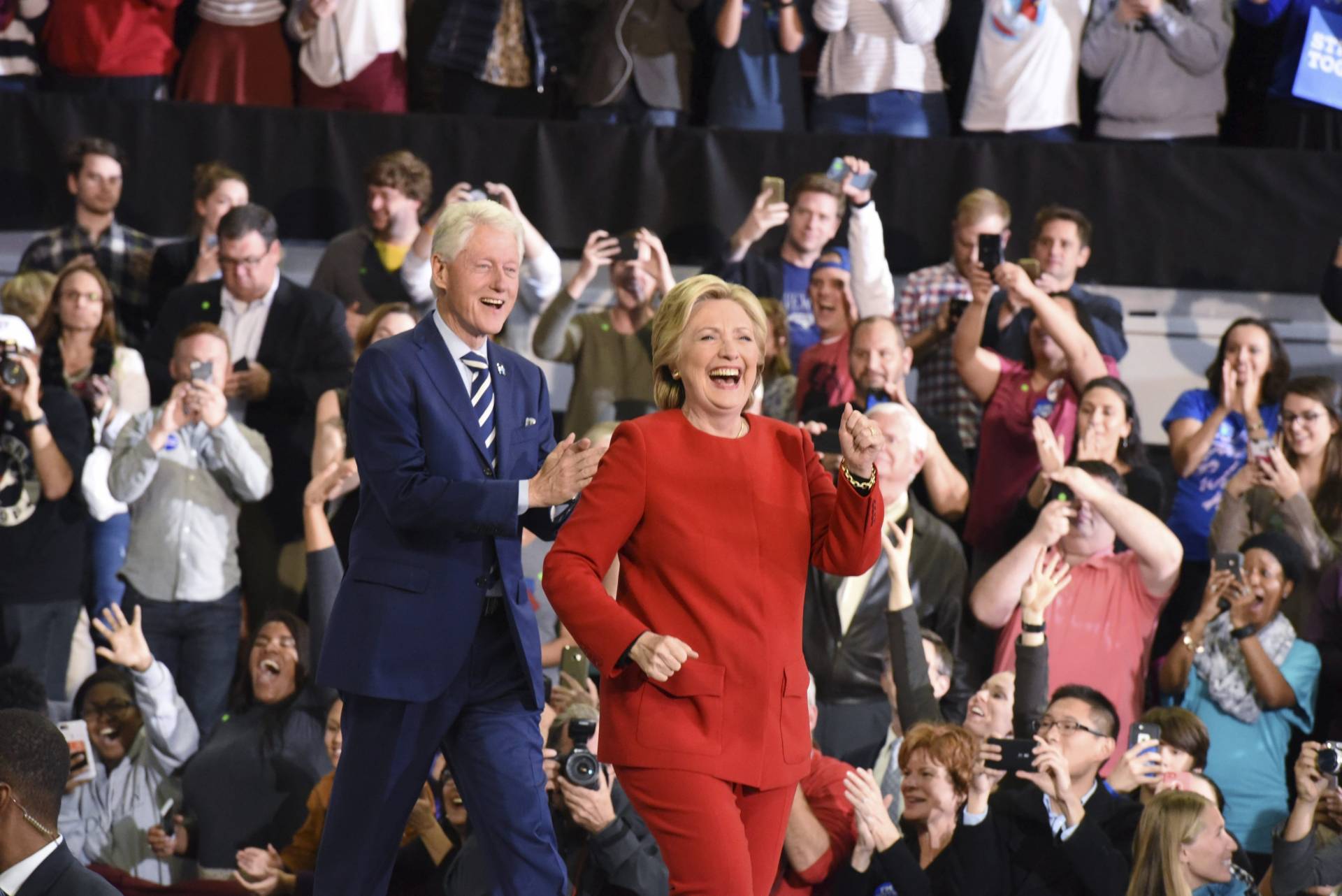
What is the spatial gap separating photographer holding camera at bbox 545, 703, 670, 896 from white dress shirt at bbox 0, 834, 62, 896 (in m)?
1.36

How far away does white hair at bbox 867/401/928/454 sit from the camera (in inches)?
222

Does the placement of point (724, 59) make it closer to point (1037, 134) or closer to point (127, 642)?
point (1037, 134)

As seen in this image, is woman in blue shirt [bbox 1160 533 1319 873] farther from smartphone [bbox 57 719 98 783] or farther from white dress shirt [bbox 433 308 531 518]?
smartphone [bbox 57 719 98 783]

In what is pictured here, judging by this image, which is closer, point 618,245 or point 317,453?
point 317,453

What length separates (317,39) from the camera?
7.03 metres

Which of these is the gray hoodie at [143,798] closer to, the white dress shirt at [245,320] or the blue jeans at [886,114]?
the white dress shirt at [245,320]

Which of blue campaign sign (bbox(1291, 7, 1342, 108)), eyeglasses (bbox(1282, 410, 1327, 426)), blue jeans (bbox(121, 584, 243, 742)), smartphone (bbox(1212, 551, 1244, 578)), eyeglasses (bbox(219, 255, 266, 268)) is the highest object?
blue campaign sign (bbox(1291, 7, 1342, 108))

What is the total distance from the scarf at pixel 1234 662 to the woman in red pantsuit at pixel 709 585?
2729 millimetres

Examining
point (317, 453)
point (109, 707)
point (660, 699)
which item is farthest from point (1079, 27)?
point (660, 699)

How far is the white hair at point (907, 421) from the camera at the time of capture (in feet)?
18.5

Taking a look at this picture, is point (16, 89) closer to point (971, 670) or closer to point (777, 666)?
point (971, 670)

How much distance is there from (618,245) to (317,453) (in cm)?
128

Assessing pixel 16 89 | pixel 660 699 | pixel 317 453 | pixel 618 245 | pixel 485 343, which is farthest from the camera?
pixel 16 89

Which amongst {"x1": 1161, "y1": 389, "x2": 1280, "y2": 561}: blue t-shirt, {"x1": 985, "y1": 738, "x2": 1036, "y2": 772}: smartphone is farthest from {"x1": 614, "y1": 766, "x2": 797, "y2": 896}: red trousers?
{"x1": 1161, "y1": 389, "x2": 1280, "y2": 561}: blue t-shirt
